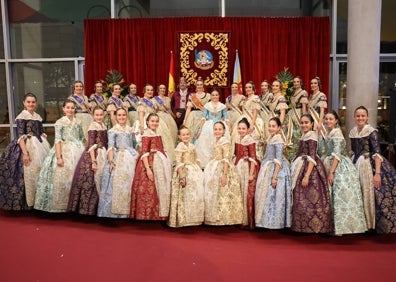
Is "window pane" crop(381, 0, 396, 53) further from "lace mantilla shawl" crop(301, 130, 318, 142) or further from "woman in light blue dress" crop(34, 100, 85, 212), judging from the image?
"woman in light blue dress" crop(34, 100, 85, 212)

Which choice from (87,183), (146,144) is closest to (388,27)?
(146,144)

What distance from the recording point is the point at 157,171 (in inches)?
149

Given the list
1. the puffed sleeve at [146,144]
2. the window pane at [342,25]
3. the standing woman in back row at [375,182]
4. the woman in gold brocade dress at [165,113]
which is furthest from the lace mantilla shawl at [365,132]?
the window pane at [342,25]

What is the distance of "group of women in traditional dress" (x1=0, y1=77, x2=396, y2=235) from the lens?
350 centimetres

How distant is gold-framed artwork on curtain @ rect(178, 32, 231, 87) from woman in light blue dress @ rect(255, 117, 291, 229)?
3.67m

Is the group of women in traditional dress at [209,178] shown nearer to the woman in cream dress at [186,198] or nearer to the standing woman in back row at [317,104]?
the woman in cream dress at [186,198]

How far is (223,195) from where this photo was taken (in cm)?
370

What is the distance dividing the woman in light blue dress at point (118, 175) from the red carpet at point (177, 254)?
21 cm

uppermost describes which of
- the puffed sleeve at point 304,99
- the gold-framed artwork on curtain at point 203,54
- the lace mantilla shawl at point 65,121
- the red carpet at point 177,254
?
the gold-framed artwork on curtain at point 203,54

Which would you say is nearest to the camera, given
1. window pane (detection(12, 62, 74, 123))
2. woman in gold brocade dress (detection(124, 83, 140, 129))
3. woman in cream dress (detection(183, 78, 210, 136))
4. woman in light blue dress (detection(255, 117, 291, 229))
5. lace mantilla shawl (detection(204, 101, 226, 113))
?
woman in light blue dress (detection(255, 117, 291, 229))

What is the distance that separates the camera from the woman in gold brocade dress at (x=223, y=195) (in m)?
3.69

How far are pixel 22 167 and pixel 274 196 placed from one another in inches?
110

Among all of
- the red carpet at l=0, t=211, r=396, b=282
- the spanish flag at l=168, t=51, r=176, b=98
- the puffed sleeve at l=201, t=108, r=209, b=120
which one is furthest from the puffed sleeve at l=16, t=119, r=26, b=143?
the spanish flag at l=168, t=51, r=176, b=98

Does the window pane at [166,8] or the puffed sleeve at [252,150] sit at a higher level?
the window pane at [166,8]
